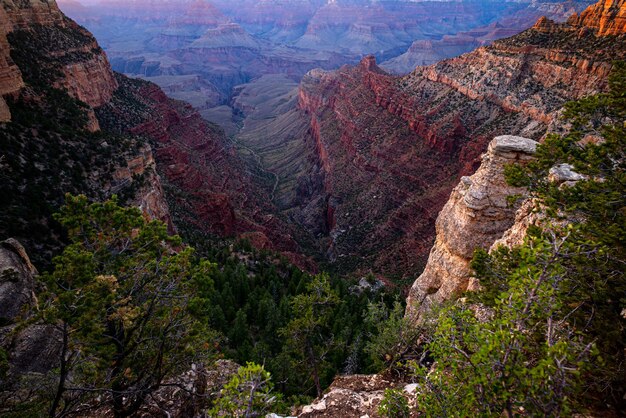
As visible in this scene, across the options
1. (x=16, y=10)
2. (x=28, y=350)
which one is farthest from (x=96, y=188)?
(x=16, y=10)

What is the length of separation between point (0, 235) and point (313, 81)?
16529 centimetres

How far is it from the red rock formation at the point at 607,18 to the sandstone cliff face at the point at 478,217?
164 ft

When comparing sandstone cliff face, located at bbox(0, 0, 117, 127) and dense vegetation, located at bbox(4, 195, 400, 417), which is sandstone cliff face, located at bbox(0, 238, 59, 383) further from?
sandstone cliff face, located at bbox(0, 0, 117, 127)

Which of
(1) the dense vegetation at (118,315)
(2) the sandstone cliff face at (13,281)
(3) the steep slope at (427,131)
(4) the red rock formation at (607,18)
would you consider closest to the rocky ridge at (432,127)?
(3) the steep slope at (427,131)

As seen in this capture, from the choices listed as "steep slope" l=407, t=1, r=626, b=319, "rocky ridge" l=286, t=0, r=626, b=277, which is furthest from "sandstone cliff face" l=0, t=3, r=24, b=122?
"rocky ridge" l=286, t=0, r=626, b=277

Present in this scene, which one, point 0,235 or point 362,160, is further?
point 362,160

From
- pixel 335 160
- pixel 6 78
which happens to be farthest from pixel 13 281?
pixel 335 160

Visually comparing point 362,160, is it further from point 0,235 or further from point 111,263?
point 111,263

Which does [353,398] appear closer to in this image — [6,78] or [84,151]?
[84,151]

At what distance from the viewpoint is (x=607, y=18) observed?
5653 centimetres

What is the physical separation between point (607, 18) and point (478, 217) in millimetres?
56854

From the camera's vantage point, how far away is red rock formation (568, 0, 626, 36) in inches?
2125

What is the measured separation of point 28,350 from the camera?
14570mm

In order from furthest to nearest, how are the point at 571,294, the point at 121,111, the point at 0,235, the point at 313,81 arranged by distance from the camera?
the point at 313,81, the point at 121,111, the point at 0,235, the point at 571,294
